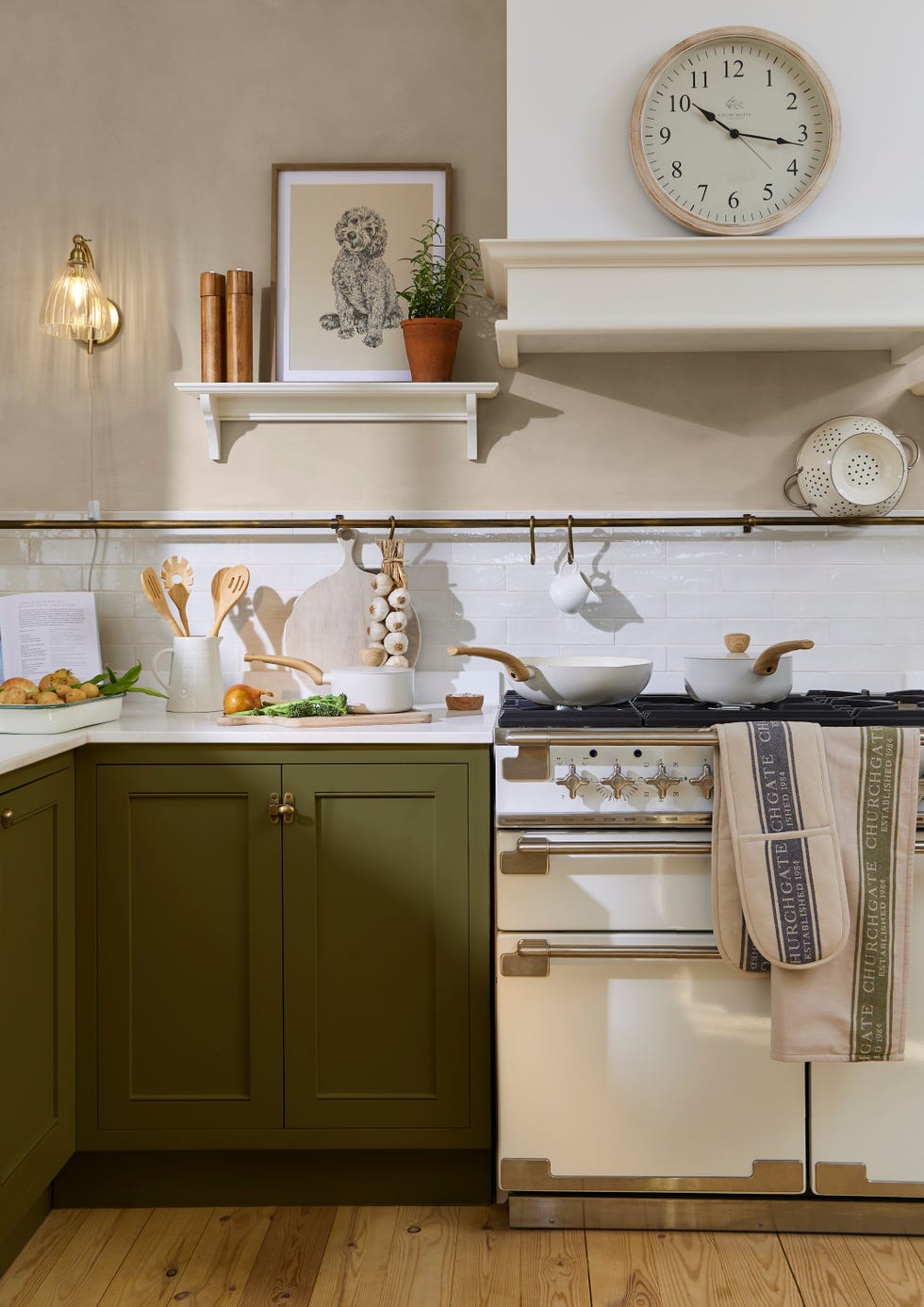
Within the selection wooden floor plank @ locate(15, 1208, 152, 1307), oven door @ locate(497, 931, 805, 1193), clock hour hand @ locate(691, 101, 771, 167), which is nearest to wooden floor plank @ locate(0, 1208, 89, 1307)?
wooden floor plank @ locate(15, 1208, 152, 1307)

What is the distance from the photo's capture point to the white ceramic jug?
250cm

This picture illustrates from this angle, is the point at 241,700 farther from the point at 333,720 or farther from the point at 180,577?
the point at 180,577

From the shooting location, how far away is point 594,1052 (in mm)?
2002

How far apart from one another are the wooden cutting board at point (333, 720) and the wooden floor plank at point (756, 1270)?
1.14 meters

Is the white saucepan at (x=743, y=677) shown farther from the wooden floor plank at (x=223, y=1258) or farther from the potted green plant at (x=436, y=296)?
the wooden floor plank at (x=223, y=1258)

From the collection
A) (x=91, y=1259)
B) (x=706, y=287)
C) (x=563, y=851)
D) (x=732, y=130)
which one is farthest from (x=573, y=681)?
(x=91, y=1259)

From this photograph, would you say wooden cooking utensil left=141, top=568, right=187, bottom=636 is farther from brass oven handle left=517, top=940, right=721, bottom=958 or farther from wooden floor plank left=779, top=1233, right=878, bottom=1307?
wooden floor plank left=779, top=1233, right=878, bottom=1307

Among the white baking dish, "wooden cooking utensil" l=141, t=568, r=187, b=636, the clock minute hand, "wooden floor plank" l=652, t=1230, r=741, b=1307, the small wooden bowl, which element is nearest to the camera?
"wooden floor plank" l=652, t=1230, r=741, b=1307

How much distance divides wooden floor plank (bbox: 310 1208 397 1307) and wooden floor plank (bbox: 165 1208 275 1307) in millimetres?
135

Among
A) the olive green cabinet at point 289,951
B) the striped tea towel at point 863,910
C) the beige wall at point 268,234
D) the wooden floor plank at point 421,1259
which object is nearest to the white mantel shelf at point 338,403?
the beige wall at point 268,234

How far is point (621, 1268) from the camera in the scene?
1.91 metres

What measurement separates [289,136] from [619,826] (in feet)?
6.16

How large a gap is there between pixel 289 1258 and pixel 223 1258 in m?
0.12

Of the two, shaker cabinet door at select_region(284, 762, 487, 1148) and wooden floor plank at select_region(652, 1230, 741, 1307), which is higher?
shaker cabinet door at select_region(284, 762, 487, 1148)
